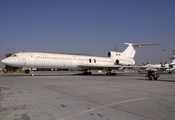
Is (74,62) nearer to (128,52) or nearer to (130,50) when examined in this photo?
(128,52)

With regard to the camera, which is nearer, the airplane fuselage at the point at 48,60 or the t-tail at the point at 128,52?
the airplane fuselage at the point at 48,60

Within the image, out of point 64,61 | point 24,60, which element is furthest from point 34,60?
point 64,61

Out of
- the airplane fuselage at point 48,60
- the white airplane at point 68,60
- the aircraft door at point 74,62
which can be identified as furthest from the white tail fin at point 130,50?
the aircraft door at point 74,62

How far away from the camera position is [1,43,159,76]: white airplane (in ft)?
78.7

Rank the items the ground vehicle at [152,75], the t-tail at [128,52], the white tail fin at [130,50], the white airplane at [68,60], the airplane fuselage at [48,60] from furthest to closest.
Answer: the white tail fin at [130,50], the t-tail at [128,52], the white airplane at [68,60], the airplane fuselage at [48,60], the ground vehicle at [152,75]

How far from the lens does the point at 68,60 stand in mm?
28359

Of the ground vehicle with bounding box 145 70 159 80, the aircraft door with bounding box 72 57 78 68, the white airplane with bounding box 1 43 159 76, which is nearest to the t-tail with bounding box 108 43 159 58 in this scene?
the white airplane with bounding box 1 43 159 76

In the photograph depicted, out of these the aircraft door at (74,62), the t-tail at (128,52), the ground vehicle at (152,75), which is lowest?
the ground vehicle at (152,75)

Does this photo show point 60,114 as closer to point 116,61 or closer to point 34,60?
point 34,60

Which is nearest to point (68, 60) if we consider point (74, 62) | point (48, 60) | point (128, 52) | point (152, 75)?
point (74, 62)

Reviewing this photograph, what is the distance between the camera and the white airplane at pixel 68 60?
24.0 m

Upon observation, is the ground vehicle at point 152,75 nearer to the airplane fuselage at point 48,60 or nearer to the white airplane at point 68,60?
the white airplane at point 68,60

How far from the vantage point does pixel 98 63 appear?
33.4 m

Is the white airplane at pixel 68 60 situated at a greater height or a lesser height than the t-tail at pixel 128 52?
lesser
